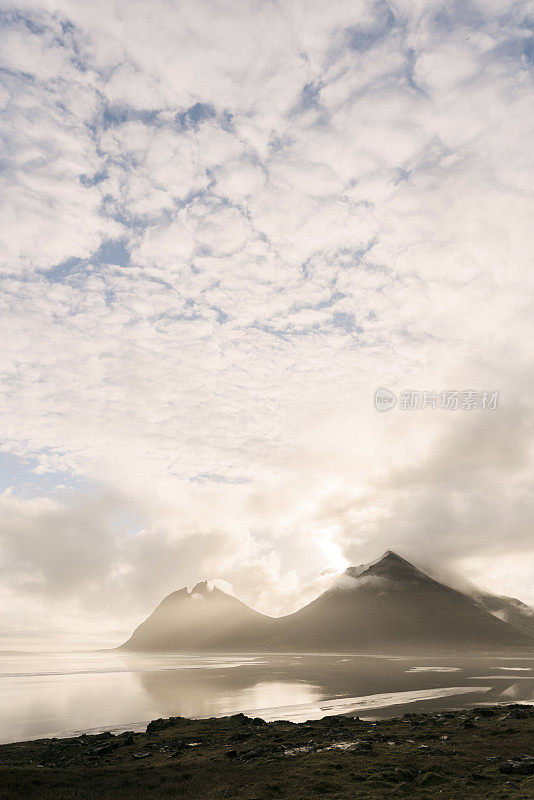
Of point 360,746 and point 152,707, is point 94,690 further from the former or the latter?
point 360,746

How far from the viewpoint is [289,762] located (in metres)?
32.3

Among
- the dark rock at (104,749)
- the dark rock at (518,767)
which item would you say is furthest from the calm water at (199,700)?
the dark rock at (518,767)

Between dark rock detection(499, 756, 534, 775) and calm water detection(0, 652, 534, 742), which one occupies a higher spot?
dark rock detection(499, 756, 534, 775)

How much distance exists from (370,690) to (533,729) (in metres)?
53.9

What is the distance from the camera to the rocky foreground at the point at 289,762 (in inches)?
1023

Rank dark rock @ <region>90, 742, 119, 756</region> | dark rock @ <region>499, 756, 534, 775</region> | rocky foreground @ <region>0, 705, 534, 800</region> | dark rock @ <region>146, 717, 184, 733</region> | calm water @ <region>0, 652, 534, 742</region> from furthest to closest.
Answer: calm water @ <region>0, 652, 534, 742</region> < dark rock @ <region>146, 717, 184, 733</region> < dark rock @ <region>90, 742, 119, 756</region> < dark rock @ <region>499, 756, 534, 775</region> < rocky foreground @ <region>0, 705, 534, 800</region>

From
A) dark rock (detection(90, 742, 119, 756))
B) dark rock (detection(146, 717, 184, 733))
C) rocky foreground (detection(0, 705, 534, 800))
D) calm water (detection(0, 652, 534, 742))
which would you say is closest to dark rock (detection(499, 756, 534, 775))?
rocky foreground (detection(0, 705, 534, 800))

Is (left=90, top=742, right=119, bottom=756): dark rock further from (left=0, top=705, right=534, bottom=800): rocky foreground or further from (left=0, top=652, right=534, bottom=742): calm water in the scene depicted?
(left=0, top=652, right=534, bottom=742): calm water

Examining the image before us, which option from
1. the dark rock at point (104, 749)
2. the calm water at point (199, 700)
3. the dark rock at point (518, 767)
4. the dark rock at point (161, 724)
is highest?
the dark rock at point (518, 767)

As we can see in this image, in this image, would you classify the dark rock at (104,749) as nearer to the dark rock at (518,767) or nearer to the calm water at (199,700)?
the calm water at (199,700)

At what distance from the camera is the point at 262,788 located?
87.2ft

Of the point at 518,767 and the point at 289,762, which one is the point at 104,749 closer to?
the point at 289,762

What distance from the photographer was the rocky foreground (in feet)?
85.3

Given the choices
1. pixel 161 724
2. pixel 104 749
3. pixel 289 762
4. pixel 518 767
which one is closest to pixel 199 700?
pixel 161 724
